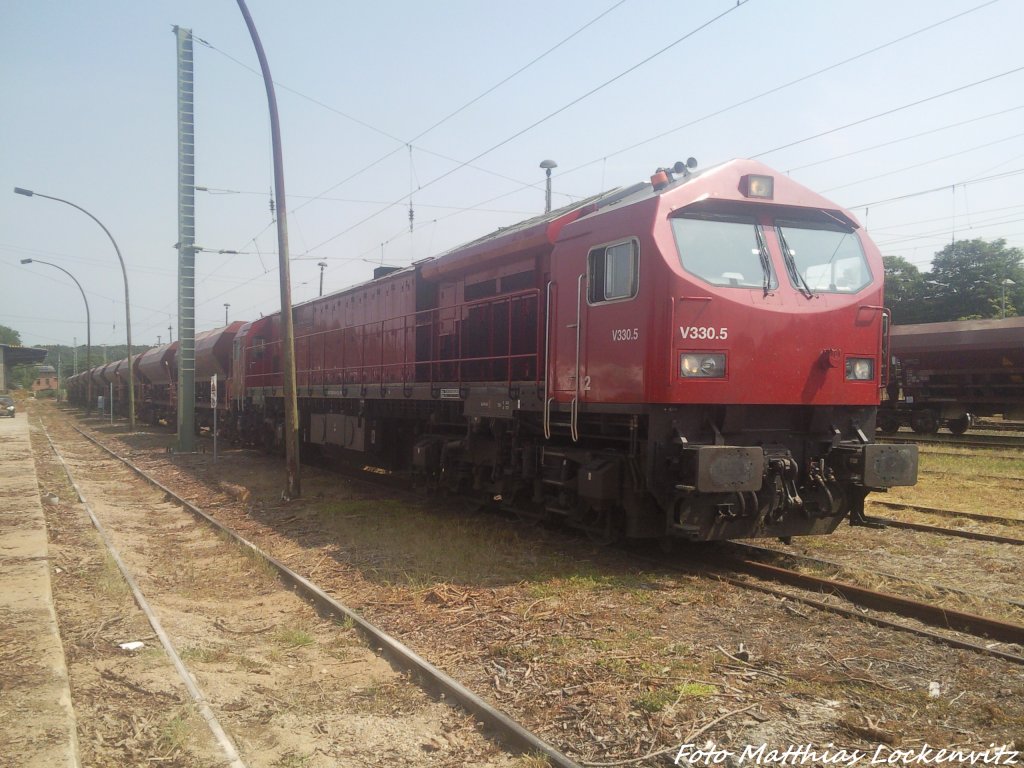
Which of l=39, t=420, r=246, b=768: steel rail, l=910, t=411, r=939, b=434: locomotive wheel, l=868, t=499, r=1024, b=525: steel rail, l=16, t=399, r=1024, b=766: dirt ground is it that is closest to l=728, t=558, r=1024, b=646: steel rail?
l=16, t=399, r=1024, b=766: dirt ground

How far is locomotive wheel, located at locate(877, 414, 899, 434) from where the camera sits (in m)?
25.0

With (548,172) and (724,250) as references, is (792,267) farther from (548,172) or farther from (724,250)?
(548,172)

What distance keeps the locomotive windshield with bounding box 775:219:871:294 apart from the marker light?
31 cm

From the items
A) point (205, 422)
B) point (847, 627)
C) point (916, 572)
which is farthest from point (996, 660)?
point (205, 422)

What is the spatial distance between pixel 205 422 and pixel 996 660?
2865cm

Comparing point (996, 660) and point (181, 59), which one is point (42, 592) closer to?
point (996, 660)

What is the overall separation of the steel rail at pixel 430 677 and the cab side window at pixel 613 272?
3.67 m

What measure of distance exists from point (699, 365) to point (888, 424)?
856 inches

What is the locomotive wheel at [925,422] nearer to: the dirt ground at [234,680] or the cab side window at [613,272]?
the cab side window at [613,272]

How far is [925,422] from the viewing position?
2398cm

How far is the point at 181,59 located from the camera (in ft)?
73.3

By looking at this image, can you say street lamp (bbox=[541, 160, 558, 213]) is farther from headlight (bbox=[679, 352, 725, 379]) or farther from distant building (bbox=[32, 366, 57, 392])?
distant building (bbox=[32, 366, 57, 392])

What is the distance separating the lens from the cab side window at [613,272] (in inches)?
273

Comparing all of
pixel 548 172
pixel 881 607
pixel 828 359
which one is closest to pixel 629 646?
pixel 881 607
